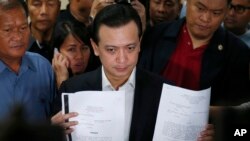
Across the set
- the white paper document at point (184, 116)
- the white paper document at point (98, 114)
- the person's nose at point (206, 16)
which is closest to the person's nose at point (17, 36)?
the white paper document at point (98, 114)

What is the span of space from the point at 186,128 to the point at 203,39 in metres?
0.54

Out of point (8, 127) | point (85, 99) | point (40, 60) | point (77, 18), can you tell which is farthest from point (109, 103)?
point (77, 18)

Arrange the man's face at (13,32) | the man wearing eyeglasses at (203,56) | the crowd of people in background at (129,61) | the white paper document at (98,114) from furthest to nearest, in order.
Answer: the man wearing eyeglasses at (203,56)
the man's face at (13,32)
the crowd of people in background at (129,61)
the white paper document at (98,114)

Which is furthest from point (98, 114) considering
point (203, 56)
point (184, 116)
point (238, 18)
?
point (238, 18)

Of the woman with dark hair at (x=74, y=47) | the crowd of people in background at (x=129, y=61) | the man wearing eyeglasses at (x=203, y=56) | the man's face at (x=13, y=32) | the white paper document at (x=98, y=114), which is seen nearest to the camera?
the white paper document at (x=98, y=114)

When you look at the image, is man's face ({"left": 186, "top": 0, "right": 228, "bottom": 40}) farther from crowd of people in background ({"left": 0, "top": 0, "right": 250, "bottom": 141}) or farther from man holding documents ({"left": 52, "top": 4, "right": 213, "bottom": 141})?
man holding documents ({"left": 52, "top": 4, "right": 213, "bottom": 141})

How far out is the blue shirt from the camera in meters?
1.42

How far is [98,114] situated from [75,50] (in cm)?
87

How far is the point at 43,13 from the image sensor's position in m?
2.24

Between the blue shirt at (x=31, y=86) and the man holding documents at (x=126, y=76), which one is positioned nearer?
the man holding documents at (x=126, y=76)

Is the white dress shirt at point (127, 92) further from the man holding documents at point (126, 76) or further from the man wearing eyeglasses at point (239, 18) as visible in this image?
the man wearing eyeglasses at point (239, 18)

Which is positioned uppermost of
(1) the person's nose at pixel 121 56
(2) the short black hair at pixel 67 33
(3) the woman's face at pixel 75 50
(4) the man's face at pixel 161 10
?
(1) the person's nose at pixel 121 56

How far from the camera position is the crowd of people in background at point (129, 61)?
4.14 feet

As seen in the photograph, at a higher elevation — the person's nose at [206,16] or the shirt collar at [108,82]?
the person's nose at [206,16]
